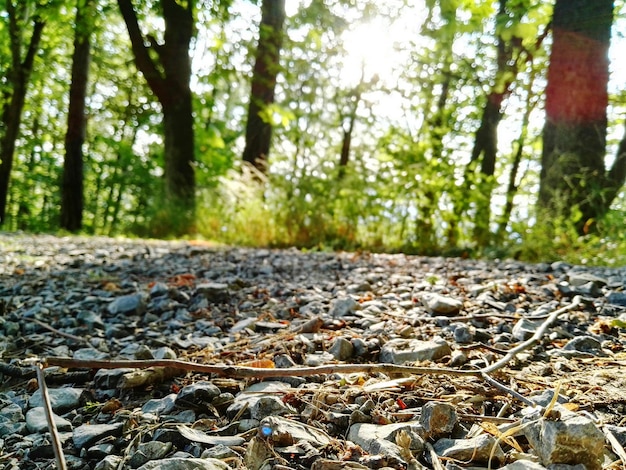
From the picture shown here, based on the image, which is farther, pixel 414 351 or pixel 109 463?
pixel 414 351

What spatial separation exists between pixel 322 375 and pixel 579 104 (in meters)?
4.95

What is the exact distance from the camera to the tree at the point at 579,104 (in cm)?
471

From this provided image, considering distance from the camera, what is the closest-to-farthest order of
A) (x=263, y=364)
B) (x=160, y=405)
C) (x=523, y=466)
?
(x=523, y=466) → (x=160, y=405) → (x=263, y=364)

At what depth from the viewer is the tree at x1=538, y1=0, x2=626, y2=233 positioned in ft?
15.5

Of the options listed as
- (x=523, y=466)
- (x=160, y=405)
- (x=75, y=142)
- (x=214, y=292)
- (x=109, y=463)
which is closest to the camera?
(x=523, y=466)

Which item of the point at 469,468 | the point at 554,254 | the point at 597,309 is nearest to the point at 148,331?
the point at 469,468

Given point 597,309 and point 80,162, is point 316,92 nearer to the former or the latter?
point 80,162

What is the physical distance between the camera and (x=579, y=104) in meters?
4.95

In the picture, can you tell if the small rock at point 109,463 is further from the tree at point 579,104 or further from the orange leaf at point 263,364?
the tree at point 579,104

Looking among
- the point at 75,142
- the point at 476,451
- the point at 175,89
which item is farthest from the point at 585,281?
the point at 75,142

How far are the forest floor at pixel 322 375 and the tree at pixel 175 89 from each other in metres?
5.94

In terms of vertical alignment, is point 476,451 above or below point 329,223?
below

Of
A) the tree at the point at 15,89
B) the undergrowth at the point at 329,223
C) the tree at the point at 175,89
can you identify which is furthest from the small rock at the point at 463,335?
the tree at the point at 15,89

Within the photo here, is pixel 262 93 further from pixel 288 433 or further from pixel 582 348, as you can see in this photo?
pixel 288 433
